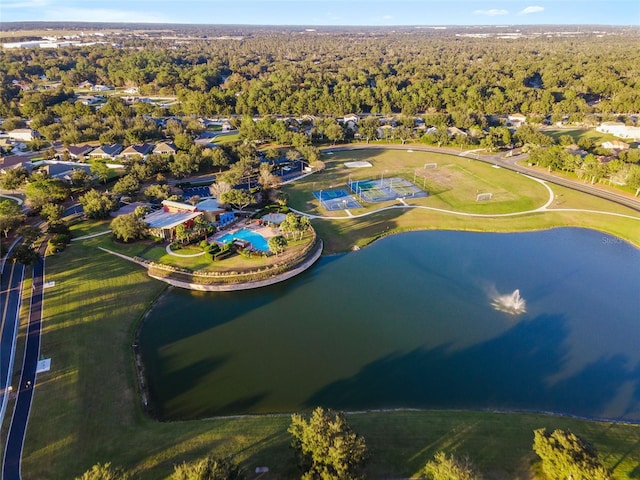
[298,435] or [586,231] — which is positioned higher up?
[298,435]

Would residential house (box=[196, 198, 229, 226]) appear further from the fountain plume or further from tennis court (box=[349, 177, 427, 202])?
the fountain plume

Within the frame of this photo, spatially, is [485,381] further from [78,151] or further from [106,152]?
[78,151]

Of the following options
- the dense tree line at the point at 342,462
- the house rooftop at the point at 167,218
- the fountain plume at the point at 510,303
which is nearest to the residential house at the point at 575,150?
the fountain plume at the point at 510,303

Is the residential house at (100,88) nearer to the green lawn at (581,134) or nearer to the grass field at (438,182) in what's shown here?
the grass field at (438,182)

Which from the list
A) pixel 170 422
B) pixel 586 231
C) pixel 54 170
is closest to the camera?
pixel 170 422

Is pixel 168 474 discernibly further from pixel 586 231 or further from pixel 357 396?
pixel 586 231

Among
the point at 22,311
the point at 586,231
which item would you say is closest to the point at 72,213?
the point at 22,311

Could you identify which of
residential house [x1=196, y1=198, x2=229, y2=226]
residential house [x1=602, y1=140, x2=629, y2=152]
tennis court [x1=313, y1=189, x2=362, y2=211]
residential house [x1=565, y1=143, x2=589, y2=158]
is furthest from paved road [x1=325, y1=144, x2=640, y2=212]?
residential house [x1=196, y1=198, x2=229, y2=226]
